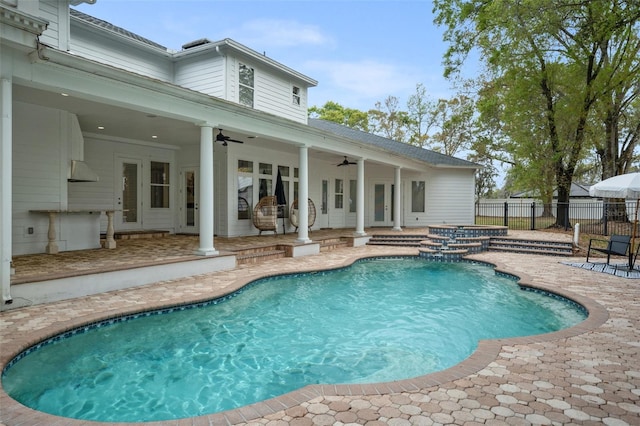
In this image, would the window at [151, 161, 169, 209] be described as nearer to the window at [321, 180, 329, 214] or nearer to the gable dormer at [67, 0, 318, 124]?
the gable dormer at [67, 0, 318, 124]

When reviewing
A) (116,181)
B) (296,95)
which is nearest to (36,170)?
(116,181)

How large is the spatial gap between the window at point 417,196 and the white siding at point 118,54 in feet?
37.5

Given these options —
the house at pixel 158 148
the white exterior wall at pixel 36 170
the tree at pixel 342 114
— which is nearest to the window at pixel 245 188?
the house at pixel 158 148

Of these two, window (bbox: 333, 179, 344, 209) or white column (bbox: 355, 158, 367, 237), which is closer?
white column (bbox: 355, 158, 367, 237)

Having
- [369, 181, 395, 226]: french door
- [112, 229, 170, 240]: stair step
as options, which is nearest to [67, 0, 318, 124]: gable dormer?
[112, 229, 170, 240]: stair step

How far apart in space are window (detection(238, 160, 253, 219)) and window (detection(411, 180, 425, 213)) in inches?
339

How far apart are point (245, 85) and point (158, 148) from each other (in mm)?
3520

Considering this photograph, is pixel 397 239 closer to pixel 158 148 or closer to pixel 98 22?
pixel 158 148

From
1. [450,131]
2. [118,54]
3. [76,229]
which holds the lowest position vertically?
[76,229]

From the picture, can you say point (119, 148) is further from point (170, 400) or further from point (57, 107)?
point (170, 400)

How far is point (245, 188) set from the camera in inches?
482

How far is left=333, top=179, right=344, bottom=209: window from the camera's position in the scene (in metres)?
16.5

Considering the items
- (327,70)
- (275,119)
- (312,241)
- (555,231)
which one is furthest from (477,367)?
(327,70)

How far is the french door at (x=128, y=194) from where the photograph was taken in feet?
36.4
